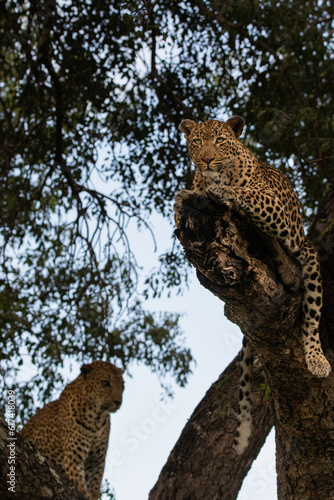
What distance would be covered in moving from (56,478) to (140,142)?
527 centimetres

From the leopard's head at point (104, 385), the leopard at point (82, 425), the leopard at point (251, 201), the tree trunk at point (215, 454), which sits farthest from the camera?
the leopard's head at point (104, 385)

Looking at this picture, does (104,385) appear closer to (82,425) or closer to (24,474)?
(82,425)

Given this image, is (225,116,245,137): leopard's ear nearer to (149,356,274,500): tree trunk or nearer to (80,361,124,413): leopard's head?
(149,356,274,500): tree trunk

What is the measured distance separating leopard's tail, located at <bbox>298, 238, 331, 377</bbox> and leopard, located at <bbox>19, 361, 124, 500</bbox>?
3.76 metres

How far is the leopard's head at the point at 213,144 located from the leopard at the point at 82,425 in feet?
12.8

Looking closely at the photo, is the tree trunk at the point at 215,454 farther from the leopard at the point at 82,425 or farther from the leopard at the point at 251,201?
the leopard at the point at 82,425

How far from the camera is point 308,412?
4.96 metres

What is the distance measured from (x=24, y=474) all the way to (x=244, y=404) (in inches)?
81.7

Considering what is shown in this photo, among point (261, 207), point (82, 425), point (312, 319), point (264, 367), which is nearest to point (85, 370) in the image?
point (82, 425)

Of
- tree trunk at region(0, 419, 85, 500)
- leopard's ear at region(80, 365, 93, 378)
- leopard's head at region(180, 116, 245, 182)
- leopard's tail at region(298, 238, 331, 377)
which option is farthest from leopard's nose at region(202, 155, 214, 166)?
leopard's ear at region(80, 365, 93, 378)

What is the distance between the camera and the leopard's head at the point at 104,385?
823 cm

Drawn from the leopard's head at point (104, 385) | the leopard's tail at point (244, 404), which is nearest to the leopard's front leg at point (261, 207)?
the leopard's tail at point (244, 404)

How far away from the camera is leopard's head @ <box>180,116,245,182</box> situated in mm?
5148

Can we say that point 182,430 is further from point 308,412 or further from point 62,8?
point 62,8
